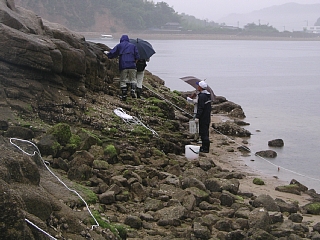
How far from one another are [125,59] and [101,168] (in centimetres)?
592

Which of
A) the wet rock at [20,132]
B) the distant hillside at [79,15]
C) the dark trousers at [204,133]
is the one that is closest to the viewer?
the wet rock at [20,132]

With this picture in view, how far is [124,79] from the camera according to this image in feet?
49.9

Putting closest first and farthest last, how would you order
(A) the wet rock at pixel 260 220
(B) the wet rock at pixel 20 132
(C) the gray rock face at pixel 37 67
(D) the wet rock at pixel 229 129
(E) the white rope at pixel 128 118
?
(A) the wet rock at pixel 260 220
(B) the wet rock at pixel 20 132
(C) the gray rock face at pixel 37 67
(E) the white rope at pixel 128 118
(D) the wet rock at pixel 229 129

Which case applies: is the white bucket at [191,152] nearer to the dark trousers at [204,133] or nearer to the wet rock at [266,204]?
the dark trousers at [204,133]

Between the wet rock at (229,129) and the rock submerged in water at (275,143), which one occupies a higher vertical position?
the wet rock at (229,129)

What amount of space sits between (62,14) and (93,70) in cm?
8631

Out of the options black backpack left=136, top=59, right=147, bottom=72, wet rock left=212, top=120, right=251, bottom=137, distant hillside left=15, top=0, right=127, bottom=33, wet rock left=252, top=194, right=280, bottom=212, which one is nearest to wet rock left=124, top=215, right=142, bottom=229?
wet rock left=252, top=194, right=280, bottom=212

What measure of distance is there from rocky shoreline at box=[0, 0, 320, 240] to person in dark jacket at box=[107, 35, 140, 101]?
15.9 inches

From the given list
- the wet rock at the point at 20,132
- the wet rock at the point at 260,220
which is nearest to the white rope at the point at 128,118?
the wet rock at the point at 20,132

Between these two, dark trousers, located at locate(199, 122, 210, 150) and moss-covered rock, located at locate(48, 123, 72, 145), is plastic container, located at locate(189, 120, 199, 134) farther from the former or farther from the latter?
moss-covered rock, located at locate(48, 123, 72, 145)

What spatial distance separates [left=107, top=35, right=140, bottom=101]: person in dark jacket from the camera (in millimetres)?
14836

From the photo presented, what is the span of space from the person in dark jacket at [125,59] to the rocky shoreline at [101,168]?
0.40 meters

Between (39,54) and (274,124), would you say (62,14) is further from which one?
(39,54)

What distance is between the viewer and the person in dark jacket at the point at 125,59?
14836 millimetres
